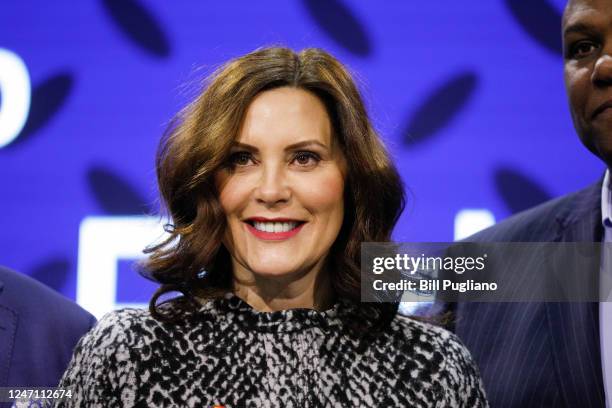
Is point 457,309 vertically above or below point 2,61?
below

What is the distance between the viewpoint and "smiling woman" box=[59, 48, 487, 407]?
1647mm

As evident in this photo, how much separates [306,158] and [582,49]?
0.82m

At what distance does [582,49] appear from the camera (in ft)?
6.97

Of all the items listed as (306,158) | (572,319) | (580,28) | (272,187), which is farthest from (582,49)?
(272,187)

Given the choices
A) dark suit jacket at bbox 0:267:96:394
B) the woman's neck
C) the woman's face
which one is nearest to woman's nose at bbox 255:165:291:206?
the woman's face

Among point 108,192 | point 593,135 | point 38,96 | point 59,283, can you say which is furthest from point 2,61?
point 593,135

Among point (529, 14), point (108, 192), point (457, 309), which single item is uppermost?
point (529, 14)

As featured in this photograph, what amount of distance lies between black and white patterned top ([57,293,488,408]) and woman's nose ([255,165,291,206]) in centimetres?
22

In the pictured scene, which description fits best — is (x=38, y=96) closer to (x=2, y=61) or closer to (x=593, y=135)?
(x=2, y=61)

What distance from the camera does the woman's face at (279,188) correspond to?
1.68 metres

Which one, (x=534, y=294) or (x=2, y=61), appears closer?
(x=534, y=294)

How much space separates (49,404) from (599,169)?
1770 millimetres

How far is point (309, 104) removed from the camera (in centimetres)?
176

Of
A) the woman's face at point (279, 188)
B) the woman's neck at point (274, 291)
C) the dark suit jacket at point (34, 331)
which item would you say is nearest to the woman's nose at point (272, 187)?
the woman's face at point (279, 188)
